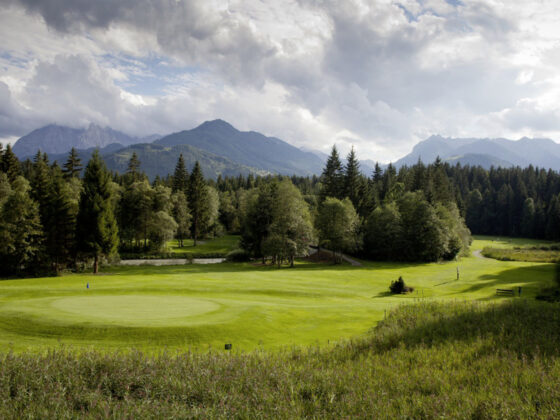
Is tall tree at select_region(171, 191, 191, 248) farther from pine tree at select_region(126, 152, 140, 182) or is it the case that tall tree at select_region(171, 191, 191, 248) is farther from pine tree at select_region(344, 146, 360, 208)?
pine tree at select_region(344, 146, 360, 208)

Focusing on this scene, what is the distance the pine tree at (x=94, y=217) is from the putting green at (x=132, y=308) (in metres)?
26.8

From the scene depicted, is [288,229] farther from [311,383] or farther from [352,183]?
[311,383]

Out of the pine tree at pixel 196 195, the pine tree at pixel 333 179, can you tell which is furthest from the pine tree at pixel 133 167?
the pine tree at pixel 333 179

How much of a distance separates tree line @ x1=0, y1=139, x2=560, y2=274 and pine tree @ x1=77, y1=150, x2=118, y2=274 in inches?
5.4

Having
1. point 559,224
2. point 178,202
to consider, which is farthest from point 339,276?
point 559,224

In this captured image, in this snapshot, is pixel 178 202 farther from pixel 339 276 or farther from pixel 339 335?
pixel 339 335

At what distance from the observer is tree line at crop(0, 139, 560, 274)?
4372 cm

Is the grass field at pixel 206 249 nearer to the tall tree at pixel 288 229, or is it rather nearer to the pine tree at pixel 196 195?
the pine tree at pixel 196 195

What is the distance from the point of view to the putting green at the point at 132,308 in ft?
53.1

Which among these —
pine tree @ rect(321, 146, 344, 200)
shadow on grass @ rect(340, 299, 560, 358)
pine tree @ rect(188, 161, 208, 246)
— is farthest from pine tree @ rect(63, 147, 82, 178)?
shadow on grass @ rect(340, 299, 560, 358)

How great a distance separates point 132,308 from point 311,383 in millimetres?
13802

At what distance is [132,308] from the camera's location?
18.6 meters

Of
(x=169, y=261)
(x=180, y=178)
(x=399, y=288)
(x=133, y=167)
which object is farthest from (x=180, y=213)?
(x=399, y=288)

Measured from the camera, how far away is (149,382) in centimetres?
836
